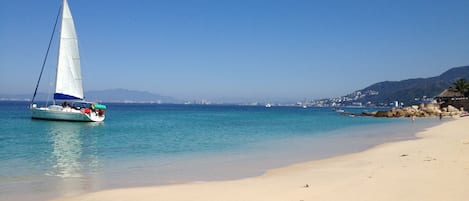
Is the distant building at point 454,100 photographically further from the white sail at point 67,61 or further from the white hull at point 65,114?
the white sail at point 67,61

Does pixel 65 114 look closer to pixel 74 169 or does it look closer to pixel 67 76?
pixel 67 76

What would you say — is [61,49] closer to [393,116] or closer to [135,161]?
[135,161]

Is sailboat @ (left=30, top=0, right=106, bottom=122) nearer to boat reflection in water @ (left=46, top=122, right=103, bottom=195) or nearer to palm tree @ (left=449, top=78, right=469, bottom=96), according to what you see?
boat reflection in water @ (left=46, top=122, right=103, bottom=195)

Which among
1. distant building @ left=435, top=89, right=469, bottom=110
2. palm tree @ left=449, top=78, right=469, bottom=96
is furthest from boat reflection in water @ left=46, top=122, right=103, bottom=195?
palm tree @ left=449, top=78, right=469, bottom=96

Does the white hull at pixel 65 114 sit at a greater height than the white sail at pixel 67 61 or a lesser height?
lesser

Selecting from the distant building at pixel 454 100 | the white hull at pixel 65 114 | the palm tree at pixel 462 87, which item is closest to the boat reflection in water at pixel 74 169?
the white hull at pixel 65 114

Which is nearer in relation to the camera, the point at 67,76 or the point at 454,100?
the point at 67,76

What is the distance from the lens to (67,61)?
41812mm

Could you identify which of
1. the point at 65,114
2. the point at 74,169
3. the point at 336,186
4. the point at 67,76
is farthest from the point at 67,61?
the point at 336,186

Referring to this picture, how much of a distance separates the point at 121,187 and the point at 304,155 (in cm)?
916

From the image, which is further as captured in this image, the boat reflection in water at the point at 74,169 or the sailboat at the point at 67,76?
the sailboat at the point at 67,76

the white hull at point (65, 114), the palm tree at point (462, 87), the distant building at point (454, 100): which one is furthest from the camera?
the palm tree at point (462, 87)

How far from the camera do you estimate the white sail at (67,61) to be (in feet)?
137

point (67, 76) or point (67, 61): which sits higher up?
point (67, 61)
